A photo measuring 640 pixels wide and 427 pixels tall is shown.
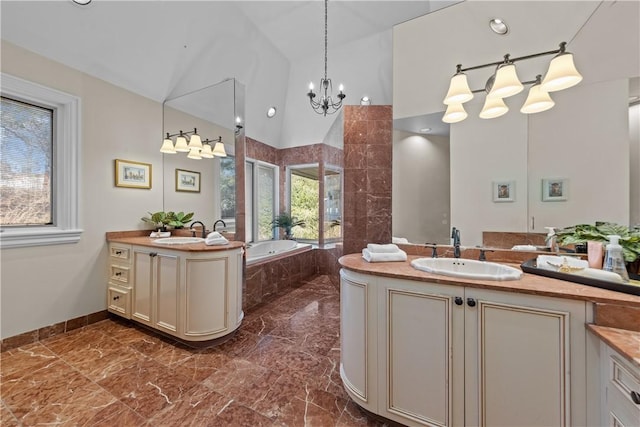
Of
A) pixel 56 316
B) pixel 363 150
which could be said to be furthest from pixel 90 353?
pixel 363 150

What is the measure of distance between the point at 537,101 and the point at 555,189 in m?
0.57

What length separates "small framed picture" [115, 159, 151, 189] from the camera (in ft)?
9.66

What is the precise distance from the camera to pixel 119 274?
278cm

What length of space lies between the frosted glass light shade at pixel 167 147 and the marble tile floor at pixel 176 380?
6.96ft

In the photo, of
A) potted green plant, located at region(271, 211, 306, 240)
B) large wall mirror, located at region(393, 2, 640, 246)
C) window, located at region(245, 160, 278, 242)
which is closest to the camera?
large wall mirror, located at region(393, 2, 640, 246)

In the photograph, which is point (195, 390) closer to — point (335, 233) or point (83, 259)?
point (83, 259)

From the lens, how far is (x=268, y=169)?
5129 mm

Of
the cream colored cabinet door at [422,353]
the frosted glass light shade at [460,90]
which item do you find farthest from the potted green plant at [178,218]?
the frosted glass light shade at [460,90]

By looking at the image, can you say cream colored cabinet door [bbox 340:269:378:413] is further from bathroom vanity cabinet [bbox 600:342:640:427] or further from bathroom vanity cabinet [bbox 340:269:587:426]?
bathroom vanity cabinet [bbox 600:342:640:427]

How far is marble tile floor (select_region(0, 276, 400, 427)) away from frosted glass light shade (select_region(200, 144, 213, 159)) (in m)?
2.08

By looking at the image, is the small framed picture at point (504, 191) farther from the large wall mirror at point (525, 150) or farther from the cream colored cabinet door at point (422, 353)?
the cream colored cabinet door at point (422, 353)

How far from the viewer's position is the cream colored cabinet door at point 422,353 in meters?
1.29

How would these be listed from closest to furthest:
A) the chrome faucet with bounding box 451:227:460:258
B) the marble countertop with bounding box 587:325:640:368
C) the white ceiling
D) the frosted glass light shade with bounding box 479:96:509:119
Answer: the marble countertop with bounding box 587:325:640:368
the frosted glass light shade with bounding box 479:96:509:119
the chrome faucet with bounding box 451:227:460:258
the white ceiling

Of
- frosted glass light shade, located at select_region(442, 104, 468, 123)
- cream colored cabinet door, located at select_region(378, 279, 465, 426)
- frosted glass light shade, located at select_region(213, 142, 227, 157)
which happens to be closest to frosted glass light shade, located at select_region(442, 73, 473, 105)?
frosted glass light shade, located at select_region(442, 104, 468, 123)
